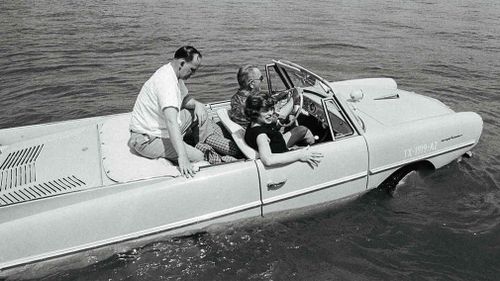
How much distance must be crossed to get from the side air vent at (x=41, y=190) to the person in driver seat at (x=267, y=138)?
1.69m

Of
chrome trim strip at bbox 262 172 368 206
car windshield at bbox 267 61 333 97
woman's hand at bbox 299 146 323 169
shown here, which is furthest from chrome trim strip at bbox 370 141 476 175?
car windshield at bbox 267 61 333 97

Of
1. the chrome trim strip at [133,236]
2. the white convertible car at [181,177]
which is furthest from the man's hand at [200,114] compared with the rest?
the chrome trim strip at [133,236]

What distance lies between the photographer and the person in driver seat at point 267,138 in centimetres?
384

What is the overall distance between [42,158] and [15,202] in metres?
0.68

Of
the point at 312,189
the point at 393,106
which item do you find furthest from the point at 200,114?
the point at 393,106

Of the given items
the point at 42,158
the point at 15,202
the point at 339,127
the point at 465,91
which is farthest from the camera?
the point at 465,91

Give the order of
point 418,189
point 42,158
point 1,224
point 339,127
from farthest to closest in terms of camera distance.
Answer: point 418,189, point 339,127, point 42,158, point 1,224

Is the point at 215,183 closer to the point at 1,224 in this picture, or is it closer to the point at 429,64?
the point at 1,224

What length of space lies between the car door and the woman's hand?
0.17 ft

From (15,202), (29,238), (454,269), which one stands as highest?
(15,202)

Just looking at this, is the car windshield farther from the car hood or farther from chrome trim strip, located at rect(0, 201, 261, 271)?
chrome trim strip, located at rect(0, 201, 261, 271)

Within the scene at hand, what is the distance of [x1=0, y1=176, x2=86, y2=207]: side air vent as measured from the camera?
359cm

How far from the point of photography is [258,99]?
3803 millimetres

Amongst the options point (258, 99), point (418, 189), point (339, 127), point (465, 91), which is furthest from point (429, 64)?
point (258, 99)
